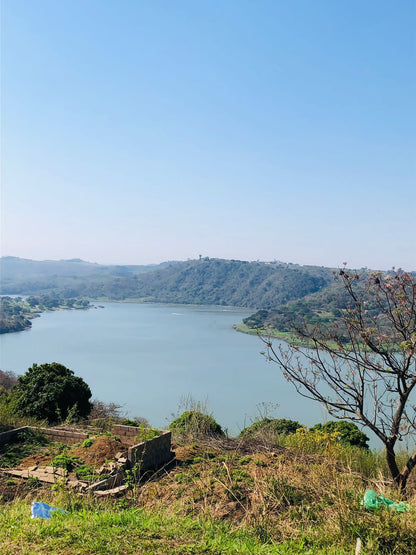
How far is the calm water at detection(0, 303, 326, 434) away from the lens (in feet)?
135

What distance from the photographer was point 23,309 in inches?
4016

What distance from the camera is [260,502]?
4945mm

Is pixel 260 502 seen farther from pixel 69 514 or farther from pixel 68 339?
pixel 68 339

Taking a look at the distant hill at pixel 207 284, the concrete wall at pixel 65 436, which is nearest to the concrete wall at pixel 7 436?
the concrete wall at pixel 65 436

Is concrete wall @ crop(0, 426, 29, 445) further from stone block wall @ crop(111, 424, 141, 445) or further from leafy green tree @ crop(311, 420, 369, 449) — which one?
leafy green tree @ crop(311, 420, 369, 449)

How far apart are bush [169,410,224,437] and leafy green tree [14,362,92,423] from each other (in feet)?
8.67

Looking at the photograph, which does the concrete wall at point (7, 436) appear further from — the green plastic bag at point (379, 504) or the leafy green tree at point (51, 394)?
the green plastic bag at point (379, 504)

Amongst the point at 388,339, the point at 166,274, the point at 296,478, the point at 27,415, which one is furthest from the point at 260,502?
the point at 166,274

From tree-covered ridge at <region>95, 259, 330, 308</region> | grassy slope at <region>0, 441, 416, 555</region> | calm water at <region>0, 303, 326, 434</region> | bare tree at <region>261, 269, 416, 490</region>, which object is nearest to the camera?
grassy slope at <region>0, 441, 416, 555</region>

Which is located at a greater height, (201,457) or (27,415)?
(201,457)

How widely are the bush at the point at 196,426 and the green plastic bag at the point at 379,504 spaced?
4747 millimetres

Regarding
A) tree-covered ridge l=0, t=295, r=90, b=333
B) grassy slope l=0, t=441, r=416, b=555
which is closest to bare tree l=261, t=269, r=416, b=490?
grassy slope l=0, t=441, r=416, b=555

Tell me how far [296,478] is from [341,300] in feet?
7.26

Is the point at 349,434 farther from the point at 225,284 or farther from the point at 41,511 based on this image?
the point at 225,284
